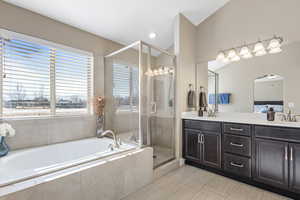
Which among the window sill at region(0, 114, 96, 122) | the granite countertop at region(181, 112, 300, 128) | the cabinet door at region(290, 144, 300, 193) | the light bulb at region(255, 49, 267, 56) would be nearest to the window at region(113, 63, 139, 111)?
the window sill at region(0, 114, 96, 122)

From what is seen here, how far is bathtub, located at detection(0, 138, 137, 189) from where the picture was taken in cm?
131

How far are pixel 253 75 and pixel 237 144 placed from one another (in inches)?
46.0

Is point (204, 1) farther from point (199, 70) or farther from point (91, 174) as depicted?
point (91, 174)

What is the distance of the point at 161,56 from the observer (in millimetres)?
2574

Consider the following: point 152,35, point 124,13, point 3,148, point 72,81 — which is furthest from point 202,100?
point 3,148

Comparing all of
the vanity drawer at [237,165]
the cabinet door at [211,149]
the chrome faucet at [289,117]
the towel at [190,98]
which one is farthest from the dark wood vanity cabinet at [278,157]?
the towel at [190,98]

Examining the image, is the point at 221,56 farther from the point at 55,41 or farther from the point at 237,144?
the point at 55,41

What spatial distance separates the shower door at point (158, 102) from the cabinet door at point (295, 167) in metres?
1.58

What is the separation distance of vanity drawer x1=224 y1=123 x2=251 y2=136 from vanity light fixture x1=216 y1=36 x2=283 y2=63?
1.17m

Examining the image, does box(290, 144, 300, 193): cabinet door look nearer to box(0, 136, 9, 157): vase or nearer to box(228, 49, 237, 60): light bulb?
box(228, 49, 237, 60): light bulb

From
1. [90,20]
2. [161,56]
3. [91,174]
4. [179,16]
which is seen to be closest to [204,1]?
[179,16]

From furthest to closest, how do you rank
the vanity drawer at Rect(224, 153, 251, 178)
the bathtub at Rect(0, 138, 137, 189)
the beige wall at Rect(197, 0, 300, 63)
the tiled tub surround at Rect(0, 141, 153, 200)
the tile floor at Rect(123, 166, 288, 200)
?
the beige wall at Rect(197, 0, 300, 63) → the vanity drawer at Rect(224, 153, 251, 178) → the tile floor at Rect(123, 166, 288, 200) → the bathtub at Rect(0, 138, 137, 189) → the tiled tub surround at Rect(0, 141, 153, 200)

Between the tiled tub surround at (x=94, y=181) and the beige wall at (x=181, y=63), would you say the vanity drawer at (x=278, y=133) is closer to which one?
the beige wall at (x=181, y=63)

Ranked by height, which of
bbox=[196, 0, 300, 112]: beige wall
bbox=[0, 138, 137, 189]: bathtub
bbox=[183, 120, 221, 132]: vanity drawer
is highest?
bbox=[196, 0, 300, 112]: beige wall
